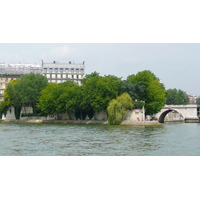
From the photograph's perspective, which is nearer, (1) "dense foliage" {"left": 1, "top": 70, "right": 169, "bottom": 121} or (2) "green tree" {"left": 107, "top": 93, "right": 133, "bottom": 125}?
(2) "green tree" {"left": 107, "top": 93, "right": 133, "bottom": 125}

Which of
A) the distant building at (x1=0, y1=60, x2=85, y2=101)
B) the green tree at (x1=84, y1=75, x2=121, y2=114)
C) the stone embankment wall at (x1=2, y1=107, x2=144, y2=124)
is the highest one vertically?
the distant building at (x1=0, y1=60, x2=85, y2=101)

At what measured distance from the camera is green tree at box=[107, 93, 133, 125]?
59.3 m

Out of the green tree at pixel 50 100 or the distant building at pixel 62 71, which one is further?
the distant building at pixel 62 71

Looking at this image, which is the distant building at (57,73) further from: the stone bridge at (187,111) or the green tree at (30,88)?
the stone bridge at (187,111)

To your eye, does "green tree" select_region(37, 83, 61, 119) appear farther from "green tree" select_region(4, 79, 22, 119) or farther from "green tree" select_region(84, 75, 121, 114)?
"green tree" select_region(84, 75, 121, 114)

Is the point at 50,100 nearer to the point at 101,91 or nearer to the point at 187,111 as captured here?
the point at 101,91

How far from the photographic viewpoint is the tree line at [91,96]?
2441 inches

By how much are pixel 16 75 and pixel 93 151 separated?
251 feet

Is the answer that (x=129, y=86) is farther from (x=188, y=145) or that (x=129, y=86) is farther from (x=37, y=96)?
(x=188, y=145)

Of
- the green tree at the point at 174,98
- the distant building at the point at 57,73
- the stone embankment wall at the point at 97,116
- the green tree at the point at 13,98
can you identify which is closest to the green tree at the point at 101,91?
the stone embankment wall at the point at 97,116

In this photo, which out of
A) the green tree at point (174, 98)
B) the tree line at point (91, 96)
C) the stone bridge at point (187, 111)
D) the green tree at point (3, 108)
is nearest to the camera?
the tree line at point (91, 96)

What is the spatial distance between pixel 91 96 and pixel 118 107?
666 cm

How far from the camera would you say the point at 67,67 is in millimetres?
100750

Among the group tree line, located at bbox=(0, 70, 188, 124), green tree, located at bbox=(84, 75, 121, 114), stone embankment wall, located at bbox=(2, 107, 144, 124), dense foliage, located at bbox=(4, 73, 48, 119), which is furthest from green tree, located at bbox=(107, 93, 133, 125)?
dense foliage, located at bbox=(4, 73, 48, 119)
